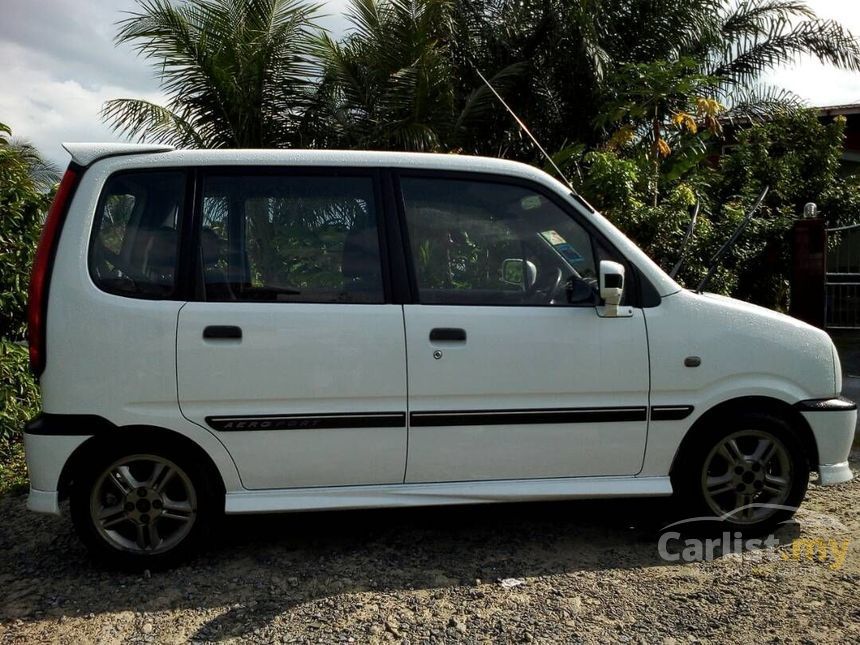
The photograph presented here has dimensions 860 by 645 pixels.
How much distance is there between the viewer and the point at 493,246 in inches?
146

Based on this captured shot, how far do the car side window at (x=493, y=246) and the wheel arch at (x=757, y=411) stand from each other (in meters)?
0.82

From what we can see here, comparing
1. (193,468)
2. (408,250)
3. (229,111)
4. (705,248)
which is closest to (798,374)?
(408,250)

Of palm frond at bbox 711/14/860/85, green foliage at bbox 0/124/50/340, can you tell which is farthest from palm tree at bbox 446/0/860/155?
green foliage at bbox 0/124/50/340

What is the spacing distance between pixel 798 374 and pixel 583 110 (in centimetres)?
865

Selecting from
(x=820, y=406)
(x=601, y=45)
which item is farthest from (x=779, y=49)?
(x=820, y=406)

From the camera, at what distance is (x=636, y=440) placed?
372cm

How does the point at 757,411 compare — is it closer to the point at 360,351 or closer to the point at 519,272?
the point at 519,272

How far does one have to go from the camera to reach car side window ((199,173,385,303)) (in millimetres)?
3543

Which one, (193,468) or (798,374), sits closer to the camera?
(193,468)

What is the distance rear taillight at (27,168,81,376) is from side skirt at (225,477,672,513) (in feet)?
3.50

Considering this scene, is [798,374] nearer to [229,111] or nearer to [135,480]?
[135,480]

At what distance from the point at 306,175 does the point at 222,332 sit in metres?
0.83

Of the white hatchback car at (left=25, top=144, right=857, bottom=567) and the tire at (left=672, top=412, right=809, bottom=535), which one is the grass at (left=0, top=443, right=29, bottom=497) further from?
the tire at (left=672, top=412, right=809, bottom=535)

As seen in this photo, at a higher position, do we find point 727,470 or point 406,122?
point 406,122
